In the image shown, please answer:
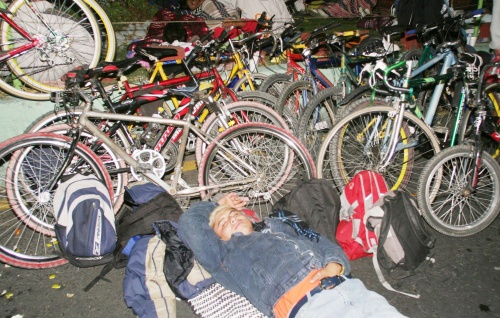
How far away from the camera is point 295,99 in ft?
16.6

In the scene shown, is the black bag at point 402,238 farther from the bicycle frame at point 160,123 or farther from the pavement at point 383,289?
the bicycle frame at point 160,123

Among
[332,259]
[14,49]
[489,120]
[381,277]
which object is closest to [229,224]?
[332,259]

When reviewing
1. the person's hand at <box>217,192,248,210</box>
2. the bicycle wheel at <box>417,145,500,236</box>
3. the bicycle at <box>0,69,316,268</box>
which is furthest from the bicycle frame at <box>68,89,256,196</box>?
the bicycle wheel at <box>417,145,500,236</box>

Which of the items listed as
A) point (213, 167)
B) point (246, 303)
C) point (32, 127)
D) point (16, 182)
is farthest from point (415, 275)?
point (32, 127)

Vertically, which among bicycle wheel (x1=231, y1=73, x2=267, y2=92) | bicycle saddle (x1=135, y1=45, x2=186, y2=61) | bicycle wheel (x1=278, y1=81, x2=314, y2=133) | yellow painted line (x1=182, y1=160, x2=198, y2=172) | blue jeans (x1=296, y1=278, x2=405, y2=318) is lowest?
yellow painted line (x1=182, y1=160, x2=198, y2=172)

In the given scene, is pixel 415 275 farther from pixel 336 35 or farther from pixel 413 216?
pixel 336 35

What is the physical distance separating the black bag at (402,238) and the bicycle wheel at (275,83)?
96.9 inches

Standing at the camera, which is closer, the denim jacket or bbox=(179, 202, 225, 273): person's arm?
the denim jacket

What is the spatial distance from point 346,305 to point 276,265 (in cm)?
52

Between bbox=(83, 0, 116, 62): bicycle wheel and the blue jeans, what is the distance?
357cm

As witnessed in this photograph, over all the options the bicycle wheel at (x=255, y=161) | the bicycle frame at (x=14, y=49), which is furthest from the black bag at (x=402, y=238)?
the bicycle frame at (x=14, y=49)

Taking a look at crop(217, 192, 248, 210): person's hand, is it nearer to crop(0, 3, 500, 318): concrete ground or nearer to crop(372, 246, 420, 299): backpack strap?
crop(0, 3, 500, 318): concrete ground

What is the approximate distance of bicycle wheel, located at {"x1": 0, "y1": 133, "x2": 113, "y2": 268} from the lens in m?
2.97

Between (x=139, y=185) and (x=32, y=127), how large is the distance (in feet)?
3.92
